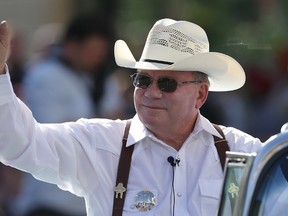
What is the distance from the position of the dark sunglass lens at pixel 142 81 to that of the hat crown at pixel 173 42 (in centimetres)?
15

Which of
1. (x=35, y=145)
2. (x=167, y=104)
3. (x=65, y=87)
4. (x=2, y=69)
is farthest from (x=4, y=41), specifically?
(x=65, y=87)

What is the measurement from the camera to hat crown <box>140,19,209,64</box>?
5.75 meters

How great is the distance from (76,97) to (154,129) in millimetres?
2670

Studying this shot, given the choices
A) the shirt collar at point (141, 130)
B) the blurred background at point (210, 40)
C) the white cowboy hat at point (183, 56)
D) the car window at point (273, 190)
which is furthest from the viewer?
the blurred background at point (210, 40)

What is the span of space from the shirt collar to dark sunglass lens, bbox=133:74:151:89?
0.18m

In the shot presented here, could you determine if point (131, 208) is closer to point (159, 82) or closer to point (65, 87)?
point (159, 82)

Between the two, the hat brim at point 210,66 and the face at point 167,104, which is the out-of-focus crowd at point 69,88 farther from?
the face at point 167,104

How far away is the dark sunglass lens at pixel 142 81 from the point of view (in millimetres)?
5598

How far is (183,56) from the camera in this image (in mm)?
5766

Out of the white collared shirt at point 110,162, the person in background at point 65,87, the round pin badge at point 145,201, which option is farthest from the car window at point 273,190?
the person in background at point 65,87

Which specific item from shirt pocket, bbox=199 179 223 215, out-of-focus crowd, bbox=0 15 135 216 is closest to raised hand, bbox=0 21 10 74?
shirt pocket, bbox=199 179 223 215

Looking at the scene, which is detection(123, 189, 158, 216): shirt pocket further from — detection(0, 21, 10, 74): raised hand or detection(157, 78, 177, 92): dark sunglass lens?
detection(0, 21, 10, 74): raised hand

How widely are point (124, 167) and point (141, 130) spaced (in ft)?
0.77

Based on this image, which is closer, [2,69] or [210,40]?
[2,69]
